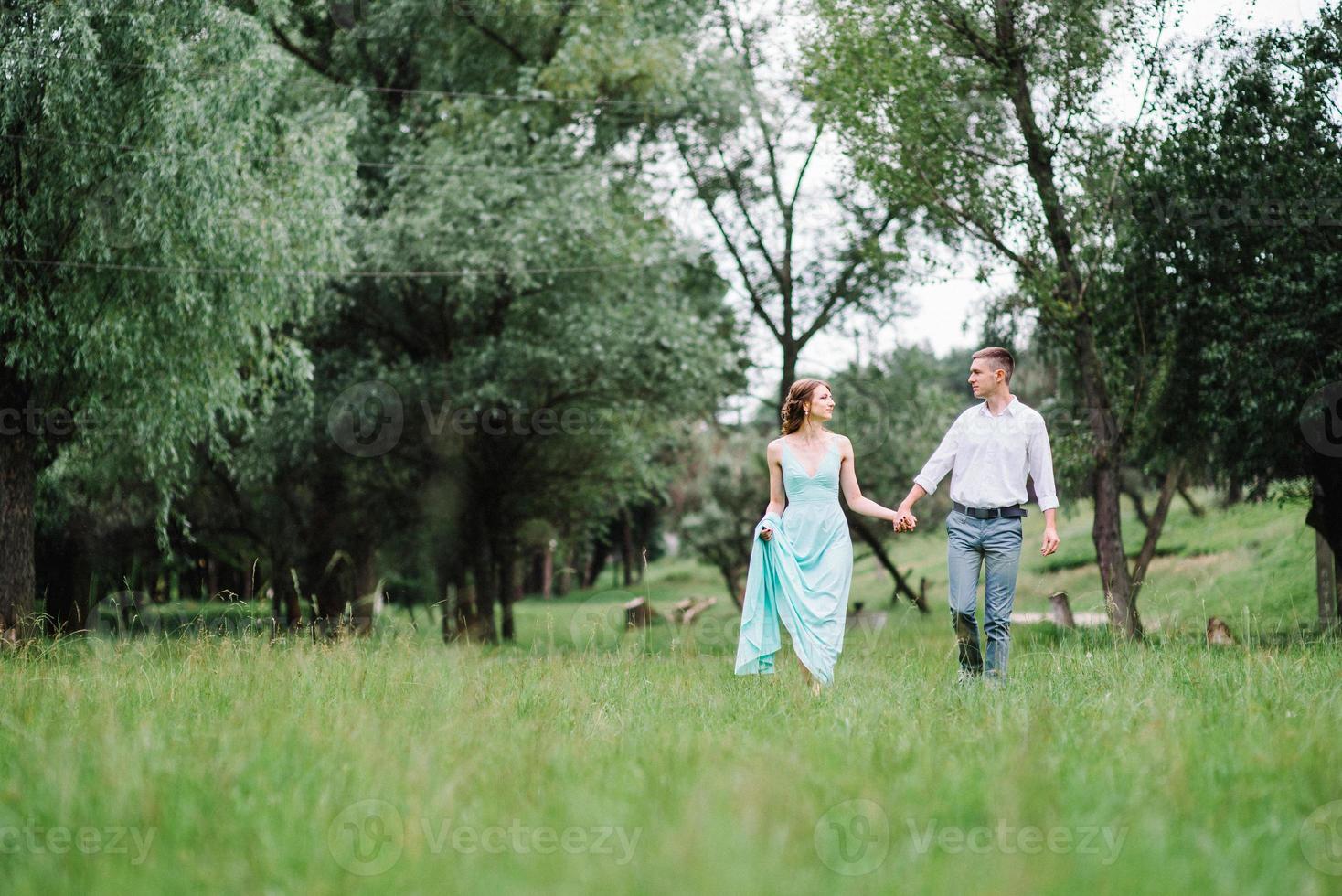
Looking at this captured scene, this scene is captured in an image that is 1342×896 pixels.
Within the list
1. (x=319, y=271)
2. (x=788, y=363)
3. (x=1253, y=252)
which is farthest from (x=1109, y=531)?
(x=319, y=271)

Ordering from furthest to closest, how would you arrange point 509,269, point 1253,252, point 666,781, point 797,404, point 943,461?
point 509,269 < point 1253,252 < point 797,404 < point 943,461 < point 666,781

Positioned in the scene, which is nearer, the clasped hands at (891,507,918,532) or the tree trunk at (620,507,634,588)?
the clasped hands at (891,507,918,532)

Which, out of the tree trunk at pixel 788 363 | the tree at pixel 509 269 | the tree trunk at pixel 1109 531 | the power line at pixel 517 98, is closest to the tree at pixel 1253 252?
the tree trunk at pixel 1109 531

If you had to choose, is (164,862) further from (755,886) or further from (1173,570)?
(1173,570)

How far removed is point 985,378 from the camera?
24.2 feet

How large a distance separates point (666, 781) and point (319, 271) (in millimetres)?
12278

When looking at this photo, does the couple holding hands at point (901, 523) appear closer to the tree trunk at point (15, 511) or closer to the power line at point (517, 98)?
the tree trunk at point (15, 511)

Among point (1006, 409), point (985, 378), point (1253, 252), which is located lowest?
point (1006, 409)

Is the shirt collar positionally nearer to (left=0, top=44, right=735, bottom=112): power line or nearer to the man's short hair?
the man's short hair

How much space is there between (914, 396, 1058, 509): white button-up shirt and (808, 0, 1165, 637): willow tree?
712cm

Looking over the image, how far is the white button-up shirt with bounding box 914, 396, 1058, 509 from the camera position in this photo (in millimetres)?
7188

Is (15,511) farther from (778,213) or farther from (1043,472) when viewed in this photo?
(778,213)

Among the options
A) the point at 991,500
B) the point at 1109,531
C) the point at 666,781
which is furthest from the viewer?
the point at 1109,531

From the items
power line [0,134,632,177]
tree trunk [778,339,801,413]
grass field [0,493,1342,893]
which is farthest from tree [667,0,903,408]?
grass field [0,493,1342,893]
